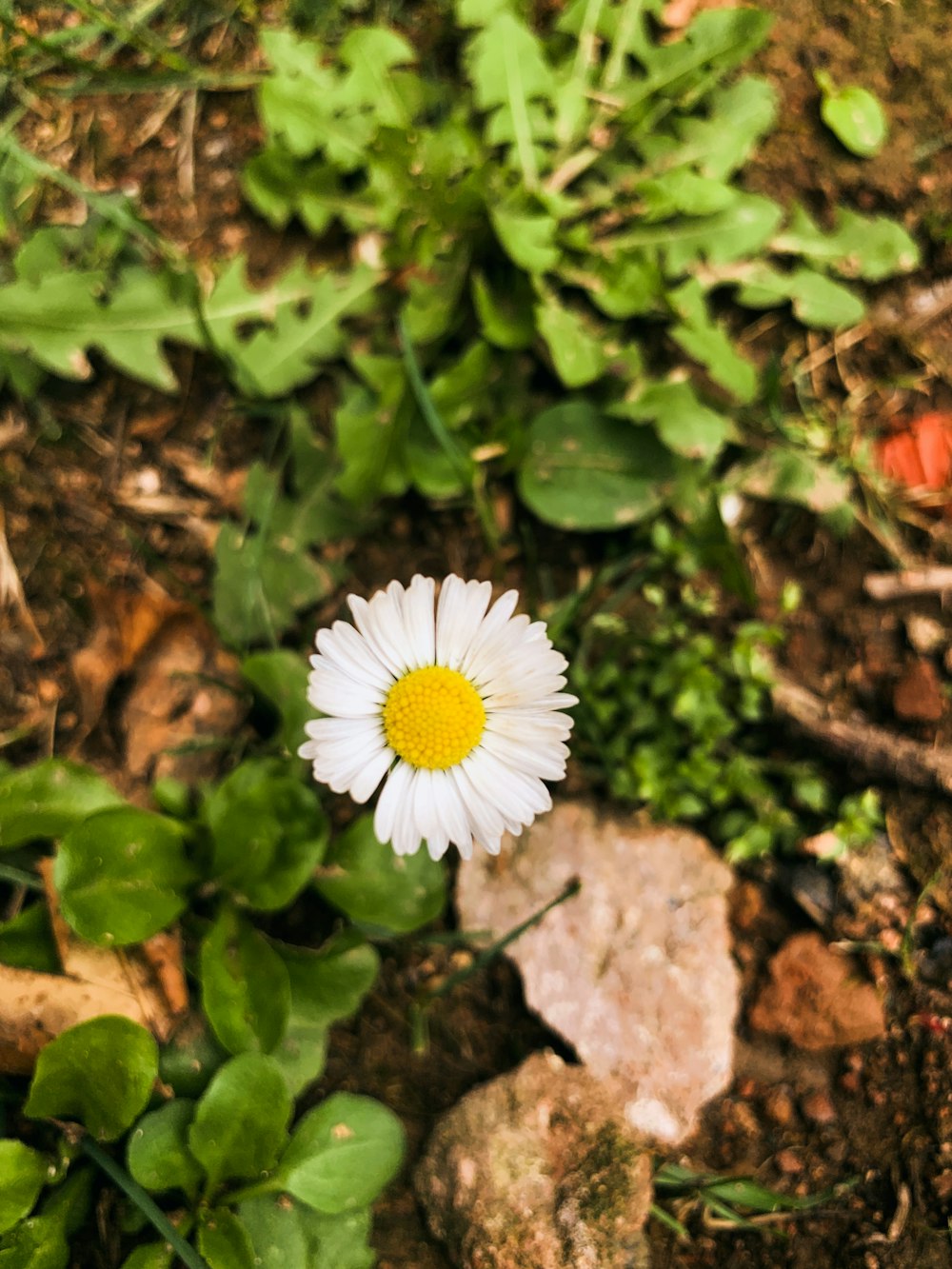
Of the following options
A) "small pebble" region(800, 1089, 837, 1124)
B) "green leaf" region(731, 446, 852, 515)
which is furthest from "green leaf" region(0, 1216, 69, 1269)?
"green leaf" region(731, 446, 852, 515)

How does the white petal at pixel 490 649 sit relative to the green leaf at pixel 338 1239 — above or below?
above

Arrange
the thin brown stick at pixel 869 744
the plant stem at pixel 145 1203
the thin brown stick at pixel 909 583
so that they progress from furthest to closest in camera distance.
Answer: the thin brown stick at pixel 909 583 → the thin brown stick at pixel 869 744 → the plant stem at pixel 145 1203

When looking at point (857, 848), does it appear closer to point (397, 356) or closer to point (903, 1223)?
point (903, 1223)

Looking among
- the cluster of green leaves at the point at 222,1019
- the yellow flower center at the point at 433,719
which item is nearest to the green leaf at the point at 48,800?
the cluster of green leaves at the point at 222,1019

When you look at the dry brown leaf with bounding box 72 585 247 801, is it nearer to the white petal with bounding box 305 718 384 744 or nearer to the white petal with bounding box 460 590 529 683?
the white petal with bounding box 305 718 384 744

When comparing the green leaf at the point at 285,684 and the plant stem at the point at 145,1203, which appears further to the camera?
the green leaf at the point at 285,684

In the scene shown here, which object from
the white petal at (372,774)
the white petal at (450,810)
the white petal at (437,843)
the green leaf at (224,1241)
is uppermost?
the white petal at (372,774)

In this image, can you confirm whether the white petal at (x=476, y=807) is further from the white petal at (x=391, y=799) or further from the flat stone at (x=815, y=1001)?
the flat stone at (x=815, y=1001)

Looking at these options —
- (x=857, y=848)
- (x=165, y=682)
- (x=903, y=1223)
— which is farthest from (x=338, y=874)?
(x=903, y=1223)
